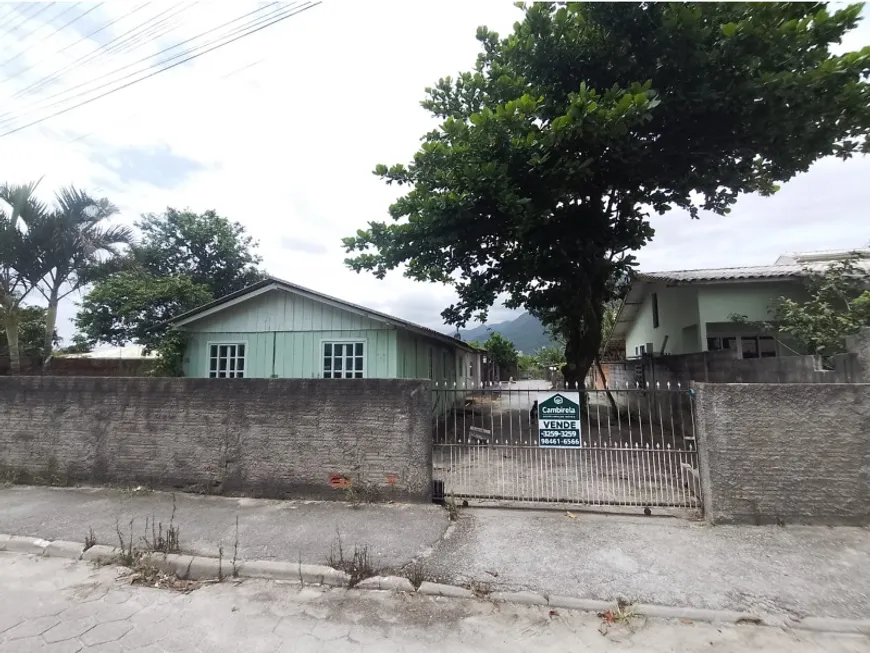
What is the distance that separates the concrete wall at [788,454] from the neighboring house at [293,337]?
6694mm

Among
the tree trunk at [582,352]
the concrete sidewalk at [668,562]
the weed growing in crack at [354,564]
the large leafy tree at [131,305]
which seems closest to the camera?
the concrete sidewalk at [668,562]

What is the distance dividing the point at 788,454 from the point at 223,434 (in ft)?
22.8

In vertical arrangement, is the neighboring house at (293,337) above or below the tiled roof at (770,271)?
below

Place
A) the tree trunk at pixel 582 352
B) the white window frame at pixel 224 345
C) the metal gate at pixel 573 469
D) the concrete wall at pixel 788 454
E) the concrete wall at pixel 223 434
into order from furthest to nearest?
1. the tree trunk at pixel 582 352
2. the white window frame at pixel 224 345
3. the concrete wall at pixel 223 434
4. the metal gate at pixel 573 469
5. the concrete wall at pixel 788 454

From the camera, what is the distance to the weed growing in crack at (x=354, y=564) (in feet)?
12.4

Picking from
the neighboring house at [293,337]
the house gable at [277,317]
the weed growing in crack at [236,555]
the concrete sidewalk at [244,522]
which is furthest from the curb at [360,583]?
the house gable at [277,317]

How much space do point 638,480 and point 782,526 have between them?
6.03ft

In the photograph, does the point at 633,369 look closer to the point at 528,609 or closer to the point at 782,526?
the point at 782,526

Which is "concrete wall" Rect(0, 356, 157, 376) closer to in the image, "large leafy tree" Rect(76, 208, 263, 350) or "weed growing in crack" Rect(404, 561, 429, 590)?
"large leafy tree" Rect(76, 208, 263, 350)

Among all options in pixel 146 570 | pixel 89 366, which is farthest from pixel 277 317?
pixel 89 366

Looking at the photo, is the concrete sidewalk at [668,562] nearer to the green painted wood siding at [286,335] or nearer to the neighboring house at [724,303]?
the green painted wood siding at [286,335]

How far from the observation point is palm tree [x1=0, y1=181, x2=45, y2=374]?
12.6 m

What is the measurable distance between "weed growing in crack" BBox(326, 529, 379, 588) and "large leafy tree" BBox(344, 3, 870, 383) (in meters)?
7.23

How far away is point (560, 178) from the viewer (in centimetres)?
947
